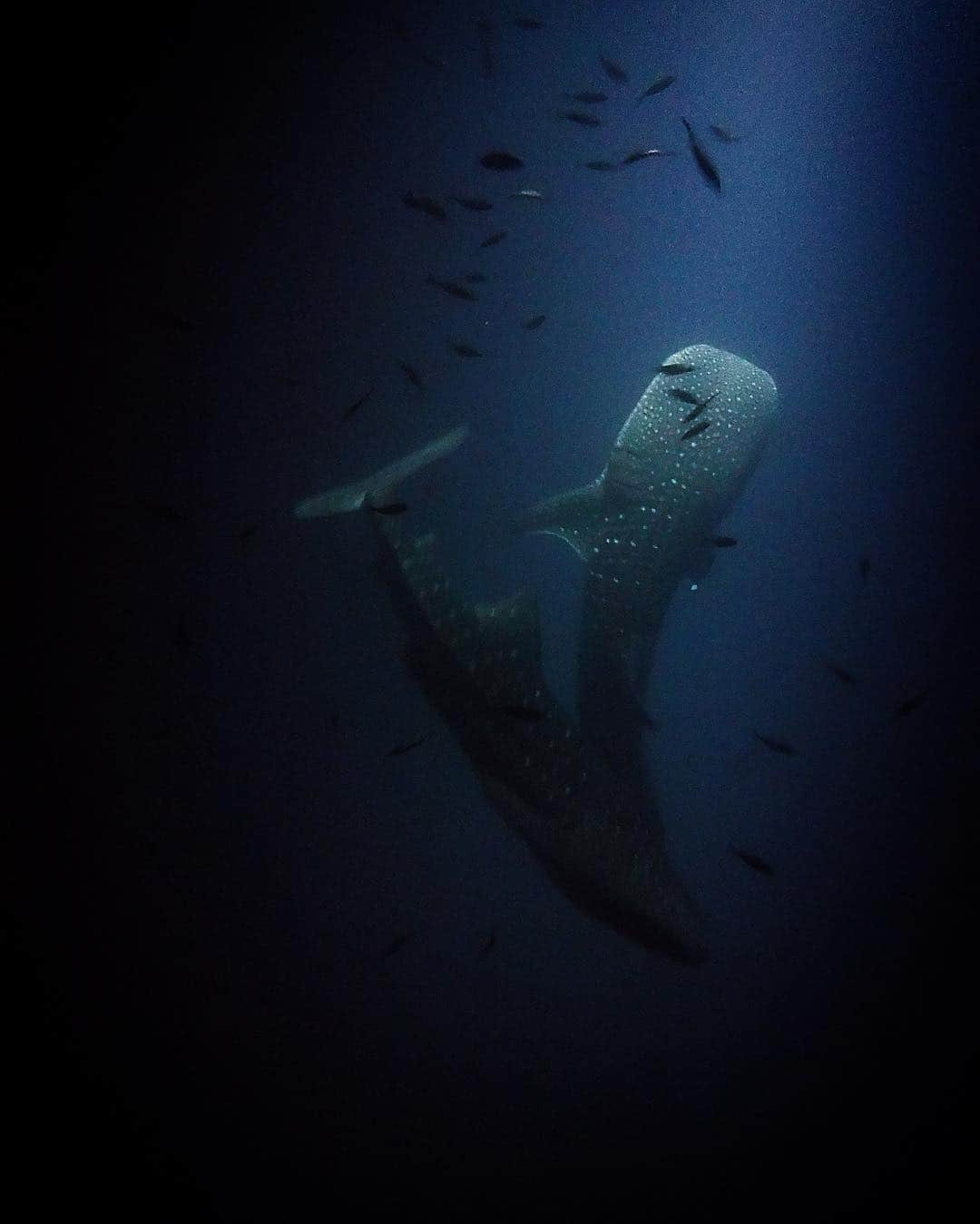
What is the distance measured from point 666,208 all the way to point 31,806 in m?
11.0

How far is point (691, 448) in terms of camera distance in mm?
5160

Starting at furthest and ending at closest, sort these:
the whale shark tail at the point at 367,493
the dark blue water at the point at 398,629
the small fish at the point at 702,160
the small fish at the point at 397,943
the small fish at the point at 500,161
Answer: the dark blue water at the point at 398,629
the small fish at the point at 397,943
the whale shark tail at the point at 367,493
the small fish at the point at 500,161
the small fish at the point at 702,160

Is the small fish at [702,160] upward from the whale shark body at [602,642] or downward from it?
upward

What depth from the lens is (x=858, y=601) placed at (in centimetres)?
1092

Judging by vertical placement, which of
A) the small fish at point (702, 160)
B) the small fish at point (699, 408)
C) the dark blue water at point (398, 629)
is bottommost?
the dark blue water at point (398, 629)

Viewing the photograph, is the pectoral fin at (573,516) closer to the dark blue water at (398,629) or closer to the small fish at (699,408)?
the small fish at (699,408)

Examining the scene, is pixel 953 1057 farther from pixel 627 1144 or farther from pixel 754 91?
pixel 754 91

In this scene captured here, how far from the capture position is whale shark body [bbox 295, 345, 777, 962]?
400 centimetres

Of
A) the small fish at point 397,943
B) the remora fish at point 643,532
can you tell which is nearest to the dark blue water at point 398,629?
the small fish at point 397,943

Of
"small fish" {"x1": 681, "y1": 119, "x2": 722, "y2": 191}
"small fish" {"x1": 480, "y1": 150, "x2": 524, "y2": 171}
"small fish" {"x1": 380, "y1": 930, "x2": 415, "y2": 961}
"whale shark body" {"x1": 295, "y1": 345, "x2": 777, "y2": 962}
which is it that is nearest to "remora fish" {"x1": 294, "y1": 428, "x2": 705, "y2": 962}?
"whale shark body" {"x1": 295, "y1": 345, "x2": 777, "y2": 962}

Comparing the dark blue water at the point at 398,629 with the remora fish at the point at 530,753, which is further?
the dark blue water at the point at 398,629

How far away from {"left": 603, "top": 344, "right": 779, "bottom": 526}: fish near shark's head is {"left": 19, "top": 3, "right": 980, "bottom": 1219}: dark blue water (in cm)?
225

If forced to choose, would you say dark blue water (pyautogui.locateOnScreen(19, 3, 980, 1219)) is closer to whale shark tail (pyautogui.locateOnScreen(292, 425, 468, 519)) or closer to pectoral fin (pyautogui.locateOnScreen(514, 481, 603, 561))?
whale shark tail (pyautogui.locateOnScreen(292, 425, 468, 519))

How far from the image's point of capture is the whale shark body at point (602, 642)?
157 inches
